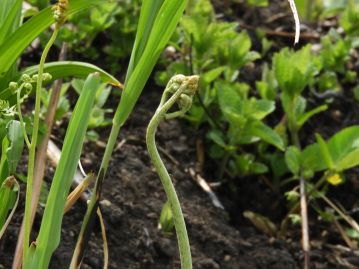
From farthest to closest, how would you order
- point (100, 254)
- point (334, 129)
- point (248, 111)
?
1. point (334, 129)
2. point (248, 111)
3. point (100, 254)

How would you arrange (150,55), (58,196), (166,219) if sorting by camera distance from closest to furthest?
(58,196) < (150,55) < (166,219)

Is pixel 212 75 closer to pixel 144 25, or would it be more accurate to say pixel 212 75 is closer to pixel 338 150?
pixel 338 150

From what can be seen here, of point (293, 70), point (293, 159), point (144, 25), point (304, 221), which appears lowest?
point (304, 221)

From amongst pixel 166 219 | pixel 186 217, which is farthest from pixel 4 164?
pixel 186 217

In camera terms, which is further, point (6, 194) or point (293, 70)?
point (293, 70)

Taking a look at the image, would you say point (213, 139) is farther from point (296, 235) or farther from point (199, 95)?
point (296, 235)

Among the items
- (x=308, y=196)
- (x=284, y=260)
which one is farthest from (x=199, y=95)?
(x=284, y=260)
